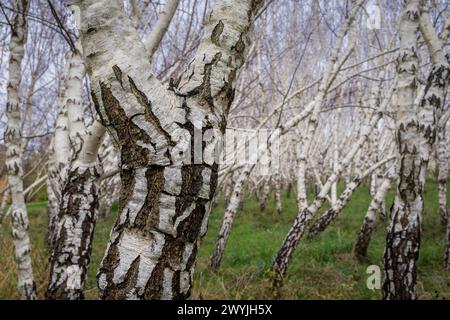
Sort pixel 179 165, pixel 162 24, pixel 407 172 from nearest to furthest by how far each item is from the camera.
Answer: pixel 179 165 → pixel 162 24 → pixel 407 172

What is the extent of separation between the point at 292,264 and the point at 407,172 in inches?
103

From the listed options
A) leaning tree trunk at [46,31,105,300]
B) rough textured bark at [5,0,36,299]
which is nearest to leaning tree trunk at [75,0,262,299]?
leaning tree trunk at [46,31,105,300]

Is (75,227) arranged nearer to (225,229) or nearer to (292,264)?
(225,229)

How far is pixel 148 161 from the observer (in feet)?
3.78

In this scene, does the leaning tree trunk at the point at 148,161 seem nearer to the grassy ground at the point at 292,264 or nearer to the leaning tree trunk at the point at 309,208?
the grassy ground at the point at 292,264

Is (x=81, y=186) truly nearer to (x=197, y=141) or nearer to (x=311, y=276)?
(x=197, y=141)

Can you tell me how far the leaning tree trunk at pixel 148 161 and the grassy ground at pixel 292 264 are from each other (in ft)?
7.03

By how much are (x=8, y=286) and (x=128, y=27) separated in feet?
11.2

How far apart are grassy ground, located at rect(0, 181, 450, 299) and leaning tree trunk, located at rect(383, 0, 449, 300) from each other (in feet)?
2.79

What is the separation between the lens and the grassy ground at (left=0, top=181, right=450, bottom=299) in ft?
13.1

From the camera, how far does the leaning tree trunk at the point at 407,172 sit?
3002 millimetres

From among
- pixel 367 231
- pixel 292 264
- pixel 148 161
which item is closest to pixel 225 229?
pixel 292 264

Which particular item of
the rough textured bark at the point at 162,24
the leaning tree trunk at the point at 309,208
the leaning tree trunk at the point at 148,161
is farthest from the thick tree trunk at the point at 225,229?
the leaning tree trunk at the point at 148,161
